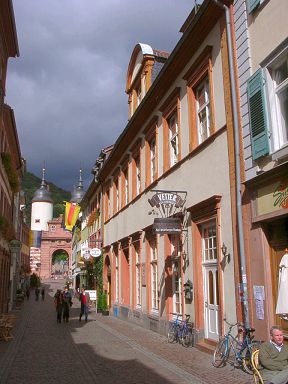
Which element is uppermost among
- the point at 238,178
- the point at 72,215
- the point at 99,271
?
the point at 72,215

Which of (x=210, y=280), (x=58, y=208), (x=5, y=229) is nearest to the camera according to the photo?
(x=210, y=280)

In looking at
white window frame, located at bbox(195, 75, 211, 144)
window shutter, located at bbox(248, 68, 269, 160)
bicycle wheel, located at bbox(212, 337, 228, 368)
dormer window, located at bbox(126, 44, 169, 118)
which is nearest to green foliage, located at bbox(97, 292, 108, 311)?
dormer window, located at bbox(126, 44, 169, 118)

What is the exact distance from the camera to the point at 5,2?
17.5 m

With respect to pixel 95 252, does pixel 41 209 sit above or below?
above

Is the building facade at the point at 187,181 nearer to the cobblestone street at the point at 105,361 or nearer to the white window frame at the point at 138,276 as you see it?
Result: the white window frame at the point at 138,276

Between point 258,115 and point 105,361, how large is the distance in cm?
679

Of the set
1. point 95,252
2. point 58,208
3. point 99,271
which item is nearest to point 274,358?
point 95,252

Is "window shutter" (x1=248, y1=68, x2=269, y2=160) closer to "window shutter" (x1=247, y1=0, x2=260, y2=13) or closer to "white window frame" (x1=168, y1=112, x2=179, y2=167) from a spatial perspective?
"window shutter" (x1=247, y1=0, x2=260, y2=13)

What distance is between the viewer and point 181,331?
13.2 meters

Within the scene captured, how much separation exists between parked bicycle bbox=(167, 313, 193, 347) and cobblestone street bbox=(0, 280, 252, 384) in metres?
0.25

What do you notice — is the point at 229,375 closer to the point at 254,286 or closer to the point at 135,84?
the point at 254,286

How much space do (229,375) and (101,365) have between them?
3083 mm

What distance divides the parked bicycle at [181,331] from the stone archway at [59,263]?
77517 millimetres

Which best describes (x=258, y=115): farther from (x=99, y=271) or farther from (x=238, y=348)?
(x=99, y=271)
